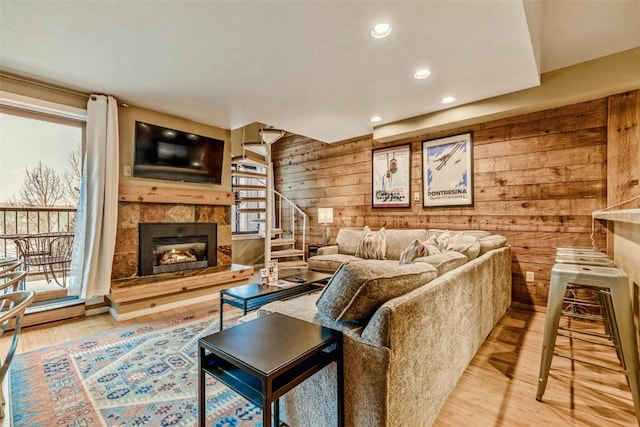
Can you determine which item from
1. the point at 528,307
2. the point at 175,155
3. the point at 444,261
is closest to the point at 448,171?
the point at 528,307

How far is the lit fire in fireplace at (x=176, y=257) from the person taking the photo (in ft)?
12.4

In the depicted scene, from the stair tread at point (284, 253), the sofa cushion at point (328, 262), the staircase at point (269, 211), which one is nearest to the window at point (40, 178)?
the staircase at point (269, 211)

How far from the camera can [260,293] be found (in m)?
2.45

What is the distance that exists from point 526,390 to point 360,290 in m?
1.50

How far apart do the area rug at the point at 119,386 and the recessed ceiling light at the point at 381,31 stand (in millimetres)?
2570

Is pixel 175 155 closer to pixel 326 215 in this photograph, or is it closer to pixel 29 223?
pixel 29 223

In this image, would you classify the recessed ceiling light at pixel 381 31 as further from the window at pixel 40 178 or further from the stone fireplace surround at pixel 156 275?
the window at pixel 40 178

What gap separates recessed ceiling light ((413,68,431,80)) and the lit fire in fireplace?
11.5ft

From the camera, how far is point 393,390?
1110mm

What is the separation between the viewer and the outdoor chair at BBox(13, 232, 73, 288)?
3607mm

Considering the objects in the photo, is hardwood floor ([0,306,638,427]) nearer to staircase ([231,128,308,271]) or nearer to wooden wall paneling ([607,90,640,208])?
wooden wall paneling ([607,90,640,208])

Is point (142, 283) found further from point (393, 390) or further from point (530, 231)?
point (530, 231)

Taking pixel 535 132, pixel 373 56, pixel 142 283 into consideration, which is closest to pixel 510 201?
pixel 535 132

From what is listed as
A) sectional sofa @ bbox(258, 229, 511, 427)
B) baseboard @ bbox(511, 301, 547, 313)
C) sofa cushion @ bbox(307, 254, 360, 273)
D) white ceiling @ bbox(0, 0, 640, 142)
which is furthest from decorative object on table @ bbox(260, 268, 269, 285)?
baseboard @ bbox(511, 301, 547, 313)
